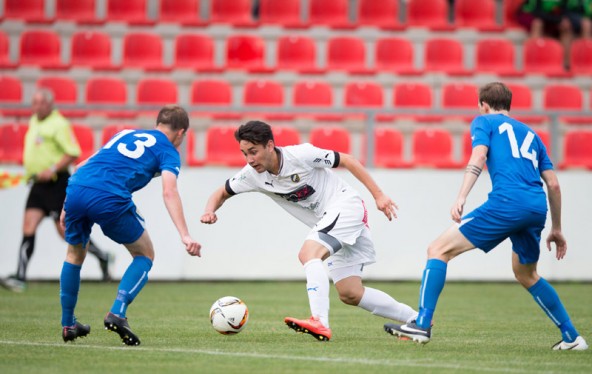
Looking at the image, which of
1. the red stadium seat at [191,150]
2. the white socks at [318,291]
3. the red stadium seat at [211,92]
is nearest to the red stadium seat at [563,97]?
the red stadium seat at [211,92]

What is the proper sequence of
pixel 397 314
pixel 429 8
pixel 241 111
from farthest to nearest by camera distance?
pixel 429 8
pixel 241 111
pixel 397 314

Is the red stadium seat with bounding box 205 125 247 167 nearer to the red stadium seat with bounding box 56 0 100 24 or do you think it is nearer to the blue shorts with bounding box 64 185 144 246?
the red stadium seat with bounding box 56 0 100 24

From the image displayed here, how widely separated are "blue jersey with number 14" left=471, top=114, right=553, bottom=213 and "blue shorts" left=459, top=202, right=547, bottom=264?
0.16 feet

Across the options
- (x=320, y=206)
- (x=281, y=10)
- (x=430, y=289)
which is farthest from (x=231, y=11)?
(x=430, y=289)

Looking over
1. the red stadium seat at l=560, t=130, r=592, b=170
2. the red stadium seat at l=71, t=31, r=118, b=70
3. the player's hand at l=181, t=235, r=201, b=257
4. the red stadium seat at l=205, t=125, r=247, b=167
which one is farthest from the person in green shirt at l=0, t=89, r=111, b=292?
the red stadium seat at l=560, t=130, r=592, b=170

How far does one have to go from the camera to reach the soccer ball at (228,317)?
705cm

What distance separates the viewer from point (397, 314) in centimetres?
729

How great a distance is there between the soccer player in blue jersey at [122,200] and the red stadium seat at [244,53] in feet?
33.0

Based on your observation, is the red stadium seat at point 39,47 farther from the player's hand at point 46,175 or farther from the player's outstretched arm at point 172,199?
the player's outstretched arm at point 172,199

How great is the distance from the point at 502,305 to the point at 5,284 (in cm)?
551

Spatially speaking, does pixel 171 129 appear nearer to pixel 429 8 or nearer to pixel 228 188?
pixel 228 188

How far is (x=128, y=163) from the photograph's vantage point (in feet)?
21.7

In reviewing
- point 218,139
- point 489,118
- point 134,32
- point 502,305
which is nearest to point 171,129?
point 489,118

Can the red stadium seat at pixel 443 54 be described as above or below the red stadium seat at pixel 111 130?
above
